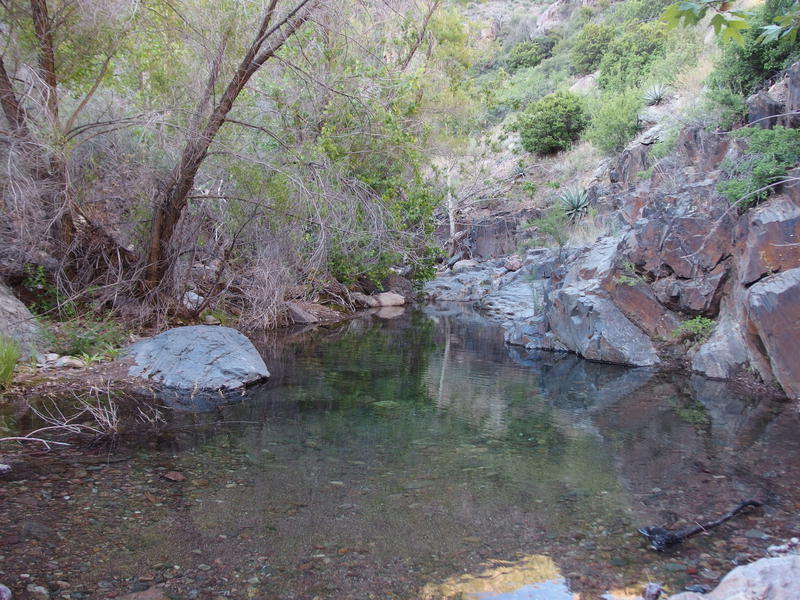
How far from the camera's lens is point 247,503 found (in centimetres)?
420

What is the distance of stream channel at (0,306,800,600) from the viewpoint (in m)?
3.32

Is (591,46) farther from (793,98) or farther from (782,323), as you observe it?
(782,323)

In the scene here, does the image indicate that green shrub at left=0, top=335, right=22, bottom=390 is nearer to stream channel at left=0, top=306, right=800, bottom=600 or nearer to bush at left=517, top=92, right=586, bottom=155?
stream channel at left=0, top=306, right=800, bottom=600

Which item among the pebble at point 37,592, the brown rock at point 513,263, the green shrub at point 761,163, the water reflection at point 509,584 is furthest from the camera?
the brown rock at point 513,263

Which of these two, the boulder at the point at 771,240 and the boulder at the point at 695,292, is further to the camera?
the boulder at the point at 695,292

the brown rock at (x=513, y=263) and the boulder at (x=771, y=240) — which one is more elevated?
the brown rock at (x=513, y=263)

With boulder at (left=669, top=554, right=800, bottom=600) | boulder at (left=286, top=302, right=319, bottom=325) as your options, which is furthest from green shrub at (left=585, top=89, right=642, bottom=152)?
boulder at (left=669, top=554, right=800, bottom=600)

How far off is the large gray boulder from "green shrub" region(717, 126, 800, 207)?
279 inches

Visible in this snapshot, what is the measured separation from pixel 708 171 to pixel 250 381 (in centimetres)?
916

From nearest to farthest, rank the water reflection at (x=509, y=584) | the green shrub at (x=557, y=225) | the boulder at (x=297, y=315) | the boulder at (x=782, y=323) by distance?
the water reflection at (x=509, y=584) < the boulder at (x=782, y=323) < the boulder at (x=297, y=315) < the green shrub at (x=557, y=225)

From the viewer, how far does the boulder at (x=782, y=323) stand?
711cm

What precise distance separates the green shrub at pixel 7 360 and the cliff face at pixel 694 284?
8.42 metres

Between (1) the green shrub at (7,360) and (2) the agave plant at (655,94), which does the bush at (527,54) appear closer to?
(2) the agave plant at (655,94)

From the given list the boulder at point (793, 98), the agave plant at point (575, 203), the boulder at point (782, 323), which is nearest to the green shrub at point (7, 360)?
the boulder at point (782, 323)
